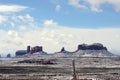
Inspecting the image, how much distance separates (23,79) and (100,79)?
55.6 ft

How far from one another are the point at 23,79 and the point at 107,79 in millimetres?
18476

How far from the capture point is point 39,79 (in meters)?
79.9

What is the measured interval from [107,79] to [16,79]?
65.7ft

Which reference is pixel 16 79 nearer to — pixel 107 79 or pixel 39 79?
pixel 39 79

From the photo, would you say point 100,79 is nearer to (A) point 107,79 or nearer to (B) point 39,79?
(A) point 107,79

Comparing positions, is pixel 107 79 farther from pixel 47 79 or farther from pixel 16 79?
pixel 16 79

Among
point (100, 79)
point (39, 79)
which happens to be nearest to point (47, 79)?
point (39, 79)

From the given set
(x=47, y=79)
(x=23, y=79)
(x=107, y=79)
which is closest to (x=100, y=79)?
(x=107, y=79)

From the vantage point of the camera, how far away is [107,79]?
263ft

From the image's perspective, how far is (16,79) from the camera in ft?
265

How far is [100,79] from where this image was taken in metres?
80.2

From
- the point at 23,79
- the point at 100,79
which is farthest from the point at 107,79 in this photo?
the point at 23,79

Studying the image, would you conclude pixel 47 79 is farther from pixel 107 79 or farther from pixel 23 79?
pixel 107 79

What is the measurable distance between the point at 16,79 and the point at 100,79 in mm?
18470
